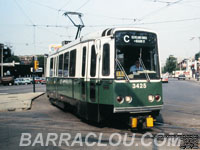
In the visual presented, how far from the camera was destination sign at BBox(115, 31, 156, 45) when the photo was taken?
7.59 metres

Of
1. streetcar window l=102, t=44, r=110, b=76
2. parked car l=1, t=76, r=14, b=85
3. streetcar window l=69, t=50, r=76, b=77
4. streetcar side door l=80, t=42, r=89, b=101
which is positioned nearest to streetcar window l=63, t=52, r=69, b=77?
streetcar window l=69, t=50, r=76, b=77

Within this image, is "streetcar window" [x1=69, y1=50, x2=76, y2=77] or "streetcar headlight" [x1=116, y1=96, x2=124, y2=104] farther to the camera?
"streetcar window" [x1=69, y1=50, x2=76, y2=77]

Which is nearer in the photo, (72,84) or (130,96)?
(130,96)

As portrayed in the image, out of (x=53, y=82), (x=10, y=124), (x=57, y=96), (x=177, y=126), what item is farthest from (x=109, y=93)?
(x=53, y=82)

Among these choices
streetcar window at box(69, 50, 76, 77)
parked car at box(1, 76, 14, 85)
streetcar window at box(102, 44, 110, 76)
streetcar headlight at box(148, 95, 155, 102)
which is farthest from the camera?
parked car at box(1, 76, 14, 85)

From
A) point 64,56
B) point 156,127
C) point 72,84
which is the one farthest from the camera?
point 64,56

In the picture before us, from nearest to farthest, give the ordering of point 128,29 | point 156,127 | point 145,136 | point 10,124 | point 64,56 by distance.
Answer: point 145,136, point 128,29, point 156,127, point 10,124, point 64,56

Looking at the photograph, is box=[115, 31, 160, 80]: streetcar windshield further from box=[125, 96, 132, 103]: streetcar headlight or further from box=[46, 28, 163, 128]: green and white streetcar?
box=[125, 96, 132, 103]: streetcar headlight

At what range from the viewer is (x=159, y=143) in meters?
6.30

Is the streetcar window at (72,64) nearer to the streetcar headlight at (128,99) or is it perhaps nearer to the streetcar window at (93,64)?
the streetcar window at (93,64)

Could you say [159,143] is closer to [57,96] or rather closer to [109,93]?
[109,93]

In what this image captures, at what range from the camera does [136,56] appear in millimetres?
7758

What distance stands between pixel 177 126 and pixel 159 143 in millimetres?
2633

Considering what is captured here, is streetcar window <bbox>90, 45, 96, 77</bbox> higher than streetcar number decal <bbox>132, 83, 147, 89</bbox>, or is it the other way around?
streetcar window <bbox>90, 45, 96, 77</bbox>
